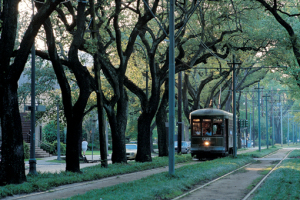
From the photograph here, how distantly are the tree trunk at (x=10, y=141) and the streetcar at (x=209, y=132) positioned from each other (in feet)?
64.4

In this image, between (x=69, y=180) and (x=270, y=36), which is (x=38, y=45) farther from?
(x=270, y=36)

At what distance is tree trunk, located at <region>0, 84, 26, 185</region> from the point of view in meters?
15.8

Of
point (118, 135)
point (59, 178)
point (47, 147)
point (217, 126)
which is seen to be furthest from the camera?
point (47, 147)

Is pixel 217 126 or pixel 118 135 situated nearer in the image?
pixel 118 135

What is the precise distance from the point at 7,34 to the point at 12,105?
2346 millimetres

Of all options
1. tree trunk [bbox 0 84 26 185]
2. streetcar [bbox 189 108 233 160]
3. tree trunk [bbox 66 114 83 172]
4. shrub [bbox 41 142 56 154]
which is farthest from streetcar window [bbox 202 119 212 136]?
tree trunk [bbox 0 84 26 185]

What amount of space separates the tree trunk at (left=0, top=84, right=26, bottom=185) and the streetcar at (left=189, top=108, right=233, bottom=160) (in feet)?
64.4

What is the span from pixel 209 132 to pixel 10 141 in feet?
66.4

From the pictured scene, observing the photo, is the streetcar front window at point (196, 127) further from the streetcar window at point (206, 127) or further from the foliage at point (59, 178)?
the foliage at point (59, 178)

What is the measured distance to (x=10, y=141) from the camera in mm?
15852

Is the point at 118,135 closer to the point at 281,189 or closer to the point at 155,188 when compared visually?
the point at 155,188

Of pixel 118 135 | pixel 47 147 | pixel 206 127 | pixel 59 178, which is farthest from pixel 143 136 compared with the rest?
pixel 47 147

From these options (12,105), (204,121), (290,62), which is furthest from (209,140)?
(12,105)

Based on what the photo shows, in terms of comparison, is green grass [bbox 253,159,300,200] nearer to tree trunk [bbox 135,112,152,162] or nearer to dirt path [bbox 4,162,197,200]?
dirt path [bbox 4,162,197,200]
